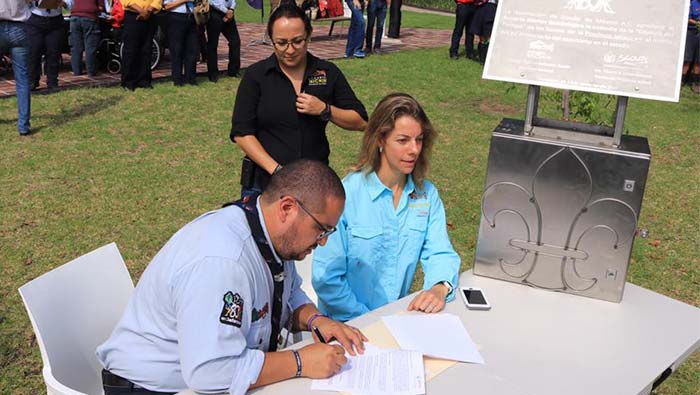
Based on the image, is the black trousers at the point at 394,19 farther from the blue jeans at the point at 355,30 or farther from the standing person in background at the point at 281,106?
the standing person in background at the point at 281,106

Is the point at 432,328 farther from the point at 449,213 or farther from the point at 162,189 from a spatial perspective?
the point at 162,189

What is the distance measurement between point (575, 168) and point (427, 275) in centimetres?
71

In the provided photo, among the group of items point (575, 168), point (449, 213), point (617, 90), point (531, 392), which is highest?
point (617, 90)

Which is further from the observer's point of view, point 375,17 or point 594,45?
point 375,17

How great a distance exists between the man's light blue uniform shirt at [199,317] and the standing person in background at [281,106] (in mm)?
1397

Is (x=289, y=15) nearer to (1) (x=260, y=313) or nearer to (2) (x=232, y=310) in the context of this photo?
(1) (x=260, y=313)

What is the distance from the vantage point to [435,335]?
7.84 ft

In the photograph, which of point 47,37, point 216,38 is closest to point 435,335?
point 47,37

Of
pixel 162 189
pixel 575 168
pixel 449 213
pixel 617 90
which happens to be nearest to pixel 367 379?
pixel 575 168

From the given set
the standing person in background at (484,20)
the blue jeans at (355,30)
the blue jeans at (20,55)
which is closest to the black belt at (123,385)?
the blue jeans at (20,55)

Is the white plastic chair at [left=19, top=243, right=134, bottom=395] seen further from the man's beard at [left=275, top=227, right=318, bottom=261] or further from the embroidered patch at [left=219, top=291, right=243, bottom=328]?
the man's beard at [left=275, top=227, right=318, bottom=261]

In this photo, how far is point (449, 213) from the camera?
577cm

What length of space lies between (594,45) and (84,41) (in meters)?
8.19

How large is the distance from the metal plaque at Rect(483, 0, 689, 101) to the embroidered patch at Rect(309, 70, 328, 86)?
3.79 feet
